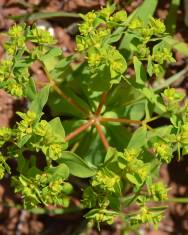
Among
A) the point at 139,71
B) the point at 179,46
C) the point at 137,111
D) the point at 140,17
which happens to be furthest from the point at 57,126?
the point at 179,46

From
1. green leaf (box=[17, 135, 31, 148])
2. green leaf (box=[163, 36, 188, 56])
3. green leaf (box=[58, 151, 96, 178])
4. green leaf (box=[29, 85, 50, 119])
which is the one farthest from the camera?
green leaf (box=[163, 36, 188, 56])

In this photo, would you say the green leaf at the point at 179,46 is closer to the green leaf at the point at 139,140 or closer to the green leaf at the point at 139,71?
the green leaf at the point at 139,71

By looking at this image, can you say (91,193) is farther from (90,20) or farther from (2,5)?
(2,5)

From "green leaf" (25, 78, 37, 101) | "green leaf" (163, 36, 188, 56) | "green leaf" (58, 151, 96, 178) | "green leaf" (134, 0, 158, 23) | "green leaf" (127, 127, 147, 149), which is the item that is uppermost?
"green leaf" (134, 0, 158, 23)

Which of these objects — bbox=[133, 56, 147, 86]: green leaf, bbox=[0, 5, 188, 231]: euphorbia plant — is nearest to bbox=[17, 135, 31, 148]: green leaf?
bbox=[0, 5, 188, 231]: euphorbia plant

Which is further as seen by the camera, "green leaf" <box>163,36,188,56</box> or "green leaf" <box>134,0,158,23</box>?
"green leaf" <box>163,36,188,56</box>

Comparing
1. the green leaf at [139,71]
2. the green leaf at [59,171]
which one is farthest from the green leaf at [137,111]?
the green leaf at [59,171]

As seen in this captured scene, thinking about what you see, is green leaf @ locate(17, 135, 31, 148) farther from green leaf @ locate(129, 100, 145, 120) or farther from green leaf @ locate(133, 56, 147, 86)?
green leaf @ locate(129, 100, 145, 120)

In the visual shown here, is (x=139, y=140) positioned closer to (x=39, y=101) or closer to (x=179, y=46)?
(x=39, y=101)
